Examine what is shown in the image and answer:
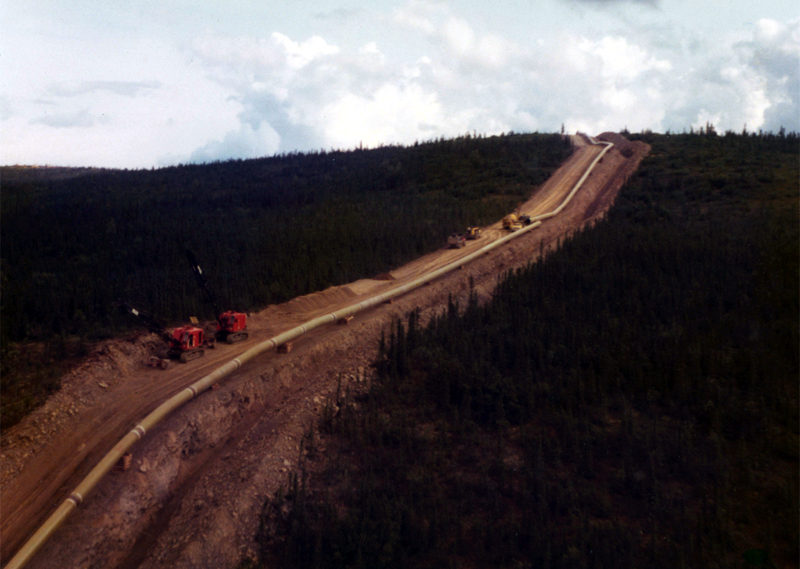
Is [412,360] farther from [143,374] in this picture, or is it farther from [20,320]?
[20,320]

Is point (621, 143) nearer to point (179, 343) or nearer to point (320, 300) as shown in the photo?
point (320, 300)

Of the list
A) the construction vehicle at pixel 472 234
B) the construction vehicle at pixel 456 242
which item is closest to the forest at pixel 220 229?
the construction vehicle at pixel 456 242

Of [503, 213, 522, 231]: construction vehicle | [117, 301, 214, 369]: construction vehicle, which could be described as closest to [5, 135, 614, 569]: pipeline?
[117, 301, 214, 369]: construction vehicle

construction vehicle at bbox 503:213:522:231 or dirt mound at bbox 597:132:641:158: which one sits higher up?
dirt mound at bbox 597:132:641:158

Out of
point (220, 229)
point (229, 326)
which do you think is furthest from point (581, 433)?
point (220, 229)

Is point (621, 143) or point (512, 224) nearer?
point (512, 224)

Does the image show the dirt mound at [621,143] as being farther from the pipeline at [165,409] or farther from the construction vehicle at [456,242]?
the pipeline at [165,409]

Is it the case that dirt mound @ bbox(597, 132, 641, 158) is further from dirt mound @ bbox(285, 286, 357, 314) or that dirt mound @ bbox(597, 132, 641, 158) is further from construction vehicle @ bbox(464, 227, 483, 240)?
dirt mound @ bbox(285, 286, 357, 314)
